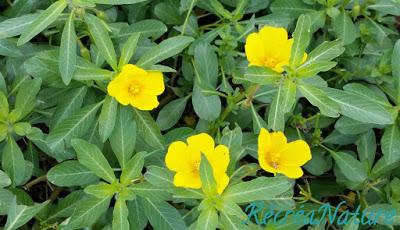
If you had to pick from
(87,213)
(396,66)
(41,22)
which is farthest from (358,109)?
(41,22)

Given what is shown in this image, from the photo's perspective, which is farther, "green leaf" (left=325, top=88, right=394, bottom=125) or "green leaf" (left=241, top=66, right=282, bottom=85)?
"green leaf" (left=325, top=88, right=394, bottom=125)

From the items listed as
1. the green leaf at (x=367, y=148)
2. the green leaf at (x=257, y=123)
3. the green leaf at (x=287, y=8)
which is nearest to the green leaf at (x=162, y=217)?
the green leaf at (x=257, y=123)

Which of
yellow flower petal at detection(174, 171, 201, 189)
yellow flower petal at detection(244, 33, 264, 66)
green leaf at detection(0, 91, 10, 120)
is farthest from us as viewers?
green leaf at detection(0, 91, 10, 120)

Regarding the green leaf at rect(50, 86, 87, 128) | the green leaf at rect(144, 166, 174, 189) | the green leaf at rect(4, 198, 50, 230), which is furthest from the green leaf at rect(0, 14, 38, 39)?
the green leaf at rect(144, 166, 174, 189)

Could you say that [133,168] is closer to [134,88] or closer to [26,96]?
[134,88]

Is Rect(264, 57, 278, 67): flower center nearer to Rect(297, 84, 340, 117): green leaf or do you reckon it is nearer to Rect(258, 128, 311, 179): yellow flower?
Rect(297, 84, 340, 117): green leaf

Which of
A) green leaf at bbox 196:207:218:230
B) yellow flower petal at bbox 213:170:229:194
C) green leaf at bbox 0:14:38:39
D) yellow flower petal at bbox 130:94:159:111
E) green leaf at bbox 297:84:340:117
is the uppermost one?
green leaf at bbox 0:14:38:39

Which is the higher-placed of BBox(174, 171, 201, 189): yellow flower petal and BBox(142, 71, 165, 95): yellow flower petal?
BBox(142, 71, 165, 95): yellow flower petal

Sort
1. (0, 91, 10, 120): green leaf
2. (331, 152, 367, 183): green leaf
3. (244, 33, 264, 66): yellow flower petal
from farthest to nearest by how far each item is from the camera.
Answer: (331, 152, 367, 183): green leaf → (0, 91, 10, 120): green leaf → (244, 33, 264, 66): yellow flower petal
